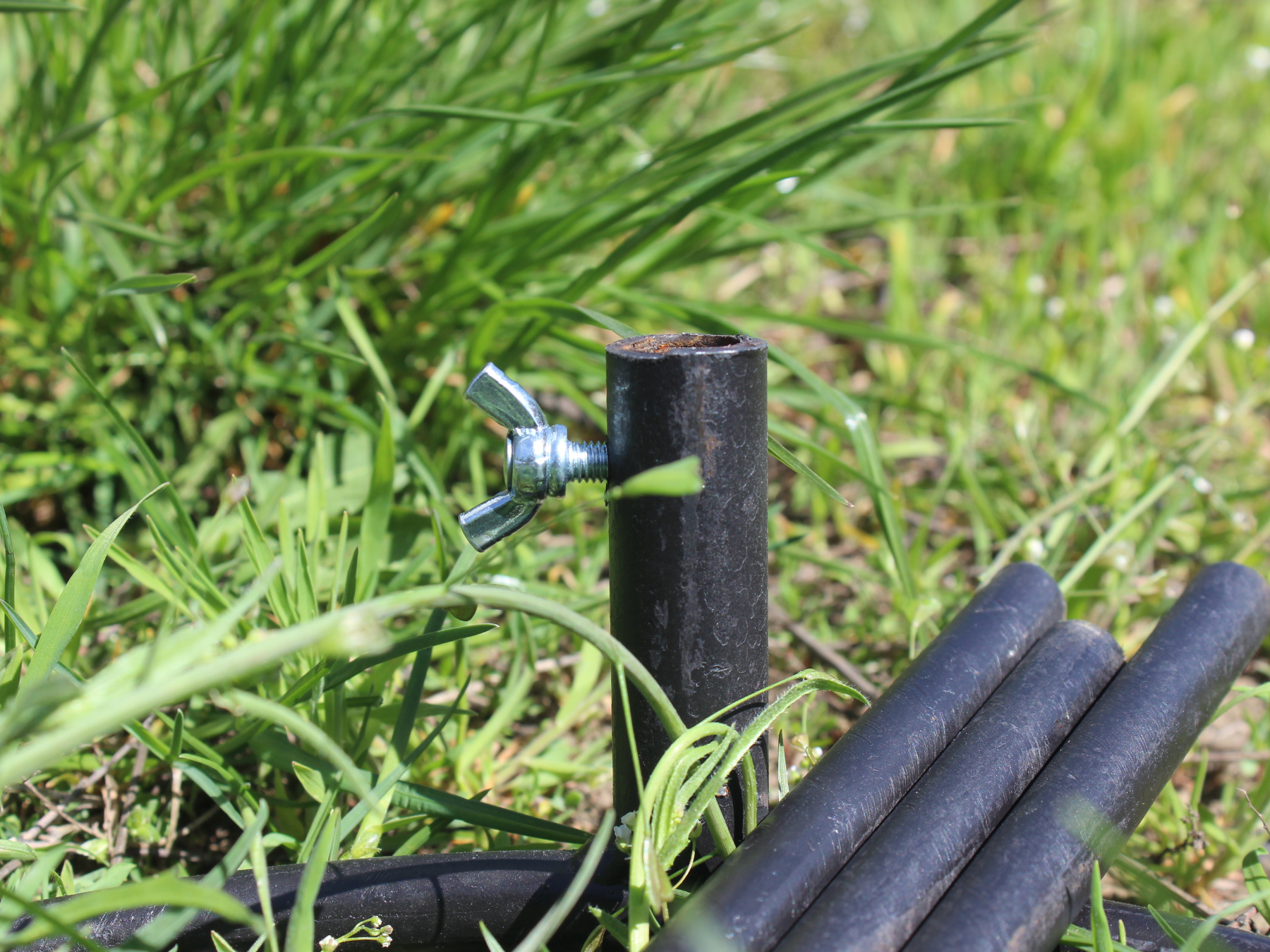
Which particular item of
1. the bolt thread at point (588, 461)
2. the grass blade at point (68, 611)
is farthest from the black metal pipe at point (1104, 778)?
the grass blade at point (68, 611)

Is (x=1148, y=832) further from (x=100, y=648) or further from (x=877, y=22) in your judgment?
(x=877, y=22)

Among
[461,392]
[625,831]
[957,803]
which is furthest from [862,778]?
[461,392]

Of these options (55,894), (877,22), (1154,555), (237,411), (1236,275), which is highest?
(877,22)

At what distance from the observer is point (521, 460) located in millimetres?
897

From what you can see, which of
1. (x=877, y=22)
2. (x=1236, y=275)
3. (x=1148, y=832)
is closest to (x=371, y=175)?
(x=1148, y=832)

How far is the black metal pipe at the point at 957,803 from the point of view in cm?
80

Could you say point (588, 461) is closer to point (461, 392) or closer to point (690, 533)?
point (690, 533)

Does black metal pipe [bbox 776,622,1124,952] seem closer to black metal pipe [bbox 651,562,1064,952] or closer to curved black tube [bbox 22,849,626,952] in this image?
black metal pipe [bbox 651,562,1064,952]

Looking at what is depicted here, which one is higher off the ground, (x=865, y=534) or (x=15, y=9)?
(x=15, y=9)

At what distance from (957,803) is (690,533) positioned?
0.34 metres

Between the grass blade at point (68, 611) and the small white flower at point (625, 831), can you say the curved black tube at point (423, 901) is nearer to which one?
the small white flower at point (625, 831)

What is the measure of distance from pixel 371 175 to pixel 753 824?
3.87 feet

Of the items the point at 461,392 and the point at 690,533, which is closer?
the point at 690,533

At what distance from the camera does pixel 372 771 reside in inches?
47.2
